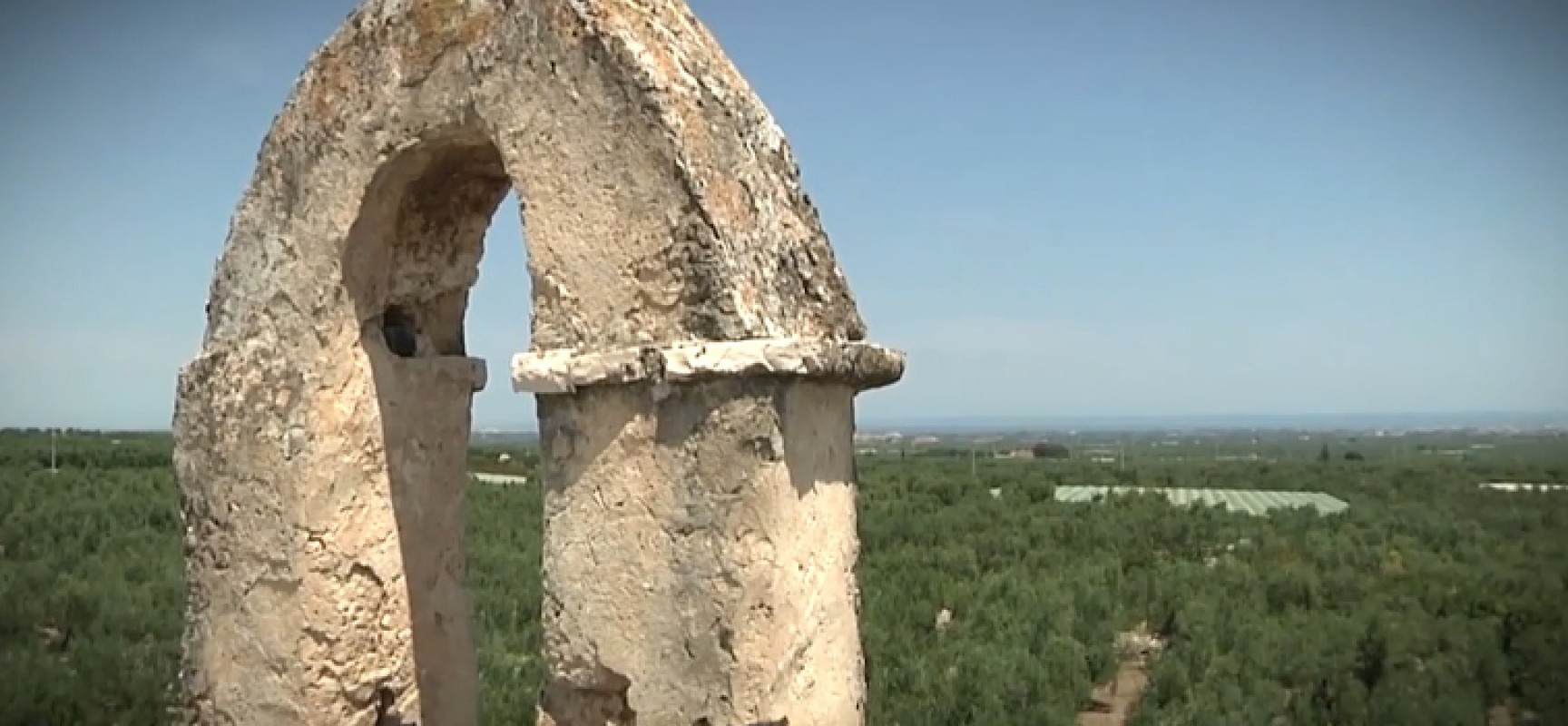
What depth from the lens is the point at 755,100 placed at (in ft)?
11.2

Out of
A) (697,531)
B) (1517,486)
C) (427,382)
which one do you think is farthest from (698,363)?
(1517,486)

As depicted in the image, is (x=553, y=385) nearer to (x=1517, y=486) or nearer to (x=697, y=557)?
(x=697, y=557)

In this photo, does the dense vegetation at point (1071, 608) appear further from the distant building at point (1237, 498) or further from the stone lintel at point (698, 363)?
the stone lintel at point (698, 363)

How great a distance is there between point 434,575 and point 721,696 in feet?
5.73

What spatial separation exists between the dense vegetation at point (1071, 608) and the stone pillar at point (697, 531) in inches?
169

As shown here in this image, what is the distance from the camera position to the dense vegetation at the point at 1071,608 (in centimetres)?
831

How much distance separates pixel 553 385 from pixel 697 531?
54 centimetres

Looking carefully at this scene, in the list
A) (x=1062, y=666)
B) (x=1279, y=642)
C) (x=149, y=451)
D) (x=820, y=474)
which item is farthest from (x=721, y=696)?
(x=149, y=451)

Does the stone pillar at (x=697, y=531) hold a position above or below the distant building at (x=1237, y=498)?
above

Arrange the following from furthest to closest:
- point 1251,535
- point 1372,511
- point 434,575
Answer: point 1372,511
point 1251,535
point 434,575

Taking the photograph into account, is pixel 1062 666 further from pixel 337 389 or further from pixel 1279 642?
pixel 337 389

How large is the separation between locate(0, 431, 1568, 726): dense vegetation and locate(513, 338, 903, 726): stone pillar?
14.1ft

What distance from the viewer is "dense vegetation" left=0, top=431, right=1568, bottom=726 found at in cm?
831

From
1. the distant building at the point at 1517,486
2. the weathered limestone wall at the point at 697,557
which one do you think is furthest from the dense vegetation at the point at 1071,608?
the distant building at the point at 1517,486
